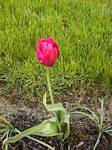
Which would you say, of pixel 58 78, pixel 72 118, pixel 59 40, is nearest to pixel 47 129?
pixel 72 118

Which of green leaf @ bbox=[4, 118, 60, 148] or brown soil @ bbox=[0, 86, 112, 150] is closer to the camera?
green leaf @ bbox=[4, 118, 60, 148]

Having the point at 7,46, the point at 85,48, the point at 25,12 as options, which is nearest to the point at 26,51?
the point at 7,46

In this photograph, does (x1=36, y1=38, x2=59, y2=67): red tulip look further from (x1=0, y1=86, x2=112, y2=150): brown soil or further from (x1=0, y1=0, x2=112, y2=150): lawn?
(x1=0, y1=86, x2=112, y2=150): brown soil

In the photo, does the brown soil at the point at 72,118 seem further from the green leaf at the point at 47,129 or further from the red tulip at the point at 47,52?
the red tulip at the point at 47,52

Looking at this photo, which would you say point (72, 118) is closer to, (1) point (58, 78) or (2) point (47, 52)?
(1) point (58, 78)

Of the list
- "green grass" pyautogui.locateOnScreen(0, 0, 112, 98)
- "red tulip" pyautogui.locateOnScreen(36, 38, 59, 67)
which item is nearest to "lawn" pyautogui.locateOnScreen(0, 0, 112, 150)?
"green grass" pyautogui.locateOnScreen(0, 0, 112, 98)
